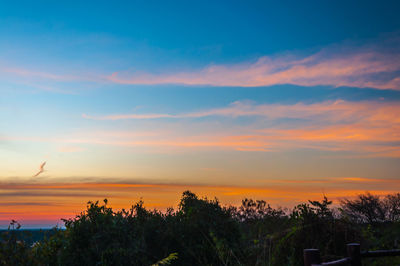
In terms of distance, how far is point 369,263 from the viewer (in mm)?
10672

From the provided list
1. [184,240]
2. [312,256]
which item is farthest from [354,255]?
[184,240]

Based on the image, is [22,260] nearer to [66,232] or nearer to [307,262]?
[66,232]

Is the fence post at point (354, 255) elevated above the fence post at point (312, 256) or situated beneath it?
situated beneath

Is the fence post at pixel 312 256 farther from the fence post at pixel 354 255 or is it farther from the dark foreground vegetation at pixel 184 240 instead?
the dark foreground vegetation at pixel 184 240

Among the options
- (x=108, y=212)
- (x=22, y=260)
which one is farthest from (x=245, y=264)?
(x=22, y=260)

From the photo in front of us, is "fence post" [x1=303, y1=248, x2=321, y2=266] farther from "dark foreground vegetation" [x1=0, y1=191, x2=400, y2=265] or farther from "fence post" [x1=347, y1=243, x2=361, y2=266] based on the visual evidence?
"dark foreground vegetation" [x1=0, y1=191, x2=400, y2=265]

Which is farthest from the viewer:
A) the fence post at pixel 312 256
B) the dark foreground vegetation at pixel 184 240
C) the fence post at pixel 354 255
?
the dark foreground vegetation at pixel 184 240

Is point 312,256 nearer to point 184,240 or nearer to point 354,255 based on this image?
point 354,255

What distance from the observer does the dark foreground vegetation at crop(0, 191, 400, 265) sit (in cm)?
985

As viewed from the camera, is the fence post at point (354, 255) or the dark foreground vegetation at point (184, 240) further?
the dark foreground vegetation at point (184, 240)

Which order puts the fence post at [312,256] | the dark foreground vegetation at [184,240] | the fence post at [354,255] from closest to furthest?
the fence post at [312,256], the fence post at [354,255], the dark foreground vegetation at [184,240]

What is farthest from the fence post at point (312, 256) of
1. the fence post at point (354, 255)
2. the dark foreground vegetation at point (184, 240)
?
the dark foreground vegetation at point (184, 240)

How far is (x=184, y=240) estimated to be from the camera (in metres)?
11.1

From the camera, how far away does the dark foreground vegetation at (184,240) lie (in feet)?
Result: 32.3
